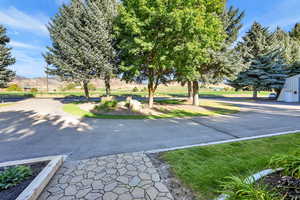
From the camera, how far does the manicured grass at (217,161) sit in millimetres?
2338

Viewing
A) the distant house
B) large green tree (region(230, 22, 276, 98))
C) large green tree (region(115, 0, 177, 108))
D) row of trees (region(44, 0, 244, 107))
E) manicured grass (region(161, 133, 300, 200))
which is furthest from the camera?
large green tree (region(230, 22, 276, 98))

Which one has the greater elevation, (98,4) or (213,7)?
(98,4)

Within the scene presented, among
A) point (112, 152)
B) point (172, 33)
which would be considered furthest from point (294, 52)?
point (112, 152)

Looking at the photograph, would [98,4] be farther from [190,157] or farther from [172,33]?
[190,157]

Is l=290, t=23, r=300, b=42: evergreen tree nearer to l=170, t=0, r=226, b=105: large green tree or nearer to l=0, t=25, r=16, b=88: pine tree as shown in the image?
l=170, t=0, r=226, b=105: large green tree

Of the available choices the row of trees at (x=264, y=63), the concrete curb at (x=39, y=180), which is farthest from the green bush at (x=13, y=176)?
the row of trees at (x=264, y=63)

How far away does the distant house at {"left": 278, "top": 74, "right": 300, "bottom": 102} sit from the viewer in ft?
57.9

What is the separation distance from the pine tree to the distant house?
3306cm

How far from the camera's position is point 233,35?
1407 cm

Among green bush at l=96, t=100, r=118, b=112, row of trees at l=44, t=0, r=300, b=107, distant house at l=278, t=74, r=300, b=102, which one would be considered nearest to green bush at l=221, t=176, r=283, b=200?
row of trees at l=44, t=0, r=300, b=107

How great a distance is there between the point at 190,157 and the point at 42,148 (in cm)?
411

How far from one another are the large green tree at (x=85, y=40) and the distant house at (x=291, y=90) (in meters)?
22.8

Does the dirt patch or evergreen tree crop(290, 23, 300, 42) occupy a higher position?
evergreen tree crop(290, 23, 300, 42)

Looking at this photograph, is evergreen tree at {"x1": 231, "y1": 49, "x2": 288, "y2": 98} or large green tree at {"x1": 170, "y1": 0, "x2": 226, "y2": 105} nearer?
large green tree at {"x1": 170, "y1": 0, "x2": 226, "y2": 105}
